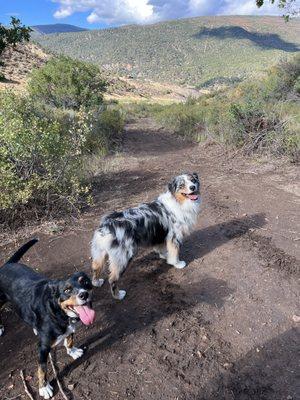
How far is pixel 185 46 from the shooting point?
90625 millimetres

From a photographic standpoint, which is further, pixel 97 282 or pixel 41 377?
pixel 97 282

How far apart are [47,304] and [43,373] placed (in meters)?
0.70

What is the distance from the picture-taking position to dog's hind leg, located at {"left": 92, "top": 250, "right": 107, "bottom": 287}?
467 centimetres

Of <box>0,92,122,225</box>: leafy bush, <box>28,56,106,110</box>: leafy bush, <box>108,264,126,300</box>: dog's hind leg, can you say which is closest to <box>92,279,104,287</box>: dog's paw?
<box>108,264,126,300</box>: dog's hind leg

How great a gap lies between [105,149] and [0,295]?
8.67 metres

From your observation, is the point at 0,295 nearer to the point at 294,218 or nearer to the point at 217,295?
the point at 217,295

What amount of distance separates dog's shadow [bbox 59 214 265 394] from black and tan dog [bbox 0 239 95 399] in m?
0.40

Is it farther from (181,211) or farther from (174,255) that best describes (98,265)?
(181,211)

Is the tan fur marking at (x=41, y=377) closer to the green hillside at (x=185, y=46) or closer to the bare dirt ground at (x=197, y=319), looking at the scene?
the bare dirt ground at (x=197, y=319)

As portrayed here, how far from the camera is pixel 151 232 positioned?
204 inches

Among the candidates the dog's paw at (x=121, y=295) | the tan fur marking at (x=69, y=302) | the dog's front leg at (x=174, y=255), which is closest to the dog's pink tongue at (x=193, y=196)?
the dog's front leg at (x=174, y=255)

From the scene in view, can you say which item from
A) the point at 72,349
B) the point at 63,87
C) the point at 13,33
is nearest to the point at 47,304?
the point at 72,349

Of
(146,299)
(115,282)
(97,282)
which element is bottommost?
(146,299)

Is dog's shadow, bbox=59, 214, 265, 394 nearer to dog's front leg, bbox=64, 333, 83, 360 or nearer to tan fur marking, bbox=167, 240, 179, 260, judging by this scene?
dog's front leg, bbox=64, 333, 83, 360
